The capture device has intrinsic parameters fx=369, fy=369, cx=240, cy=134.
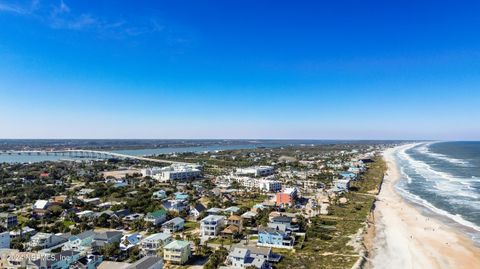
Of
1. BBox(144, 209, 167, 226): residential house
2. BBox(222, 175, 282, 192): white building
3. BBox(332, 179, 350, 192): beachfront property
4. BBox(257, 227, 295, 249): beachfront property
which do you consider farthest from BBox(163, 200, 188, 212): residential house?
BBox(332, 179, 350, 192): beachfront property

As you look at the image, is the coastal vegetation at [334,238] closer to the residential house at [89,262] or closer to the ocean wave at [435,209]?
the ocean wave at [435,209]

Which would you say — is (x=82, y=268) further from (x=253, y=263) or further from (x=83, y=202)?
(x=83, y=202)

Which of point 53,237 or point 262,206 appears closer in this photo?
point 53,237

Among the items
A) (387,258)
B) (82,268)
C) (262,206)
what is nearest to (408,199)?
(262,206)

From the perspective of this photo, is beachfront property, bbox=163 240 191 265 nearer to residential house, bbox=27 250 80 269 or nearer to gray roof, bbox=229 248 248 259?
gray roof, bbox=229 248 248 259

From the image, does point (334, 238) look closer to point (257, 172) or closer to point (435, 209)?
point (435, 209)

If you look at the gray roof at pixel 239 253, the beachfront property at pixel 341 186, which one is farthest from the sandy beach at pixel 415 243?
the beachfront property at pixel 341 186
